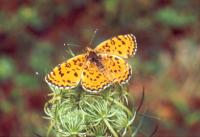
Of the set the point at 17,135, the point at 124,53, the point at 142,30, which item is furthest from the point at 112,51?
the point at 142,30

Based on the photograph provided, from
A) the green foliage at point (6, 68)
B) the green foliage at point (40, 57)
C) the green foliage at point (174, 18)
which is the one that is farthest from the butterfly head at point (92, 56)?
the green foliage at point (174, 18)

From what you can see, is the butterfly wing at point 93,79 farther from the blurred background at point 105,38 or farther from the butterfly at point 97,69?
the blurred background at point 105,38

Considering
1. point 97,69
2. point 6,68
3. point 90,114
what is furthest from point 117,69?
point 6,68

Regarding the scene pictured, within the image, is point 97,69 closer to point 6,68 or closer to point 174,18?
point 6,68

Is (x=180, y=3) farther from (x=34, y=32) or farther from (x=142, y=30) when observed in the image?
(x=34, y=32)

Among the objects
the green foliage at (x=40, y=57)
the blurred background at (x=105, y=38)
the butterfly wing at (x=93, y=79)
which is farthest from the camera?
the green foliage at (x=40, y=57)

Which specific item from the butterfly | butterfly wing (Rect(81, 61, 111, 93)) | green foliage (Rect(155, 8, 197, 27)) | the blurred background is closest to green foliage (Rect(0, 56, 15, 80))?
the blurred background
